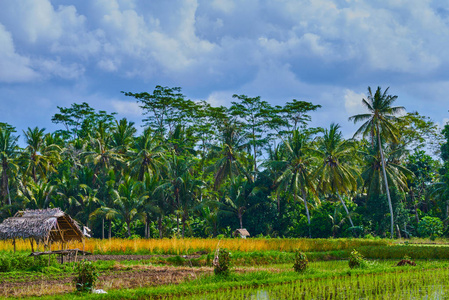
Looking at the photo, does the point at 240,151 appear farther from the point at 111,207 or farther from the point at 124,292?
the point at 124,292

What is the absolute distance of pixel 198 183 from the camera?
35.7 metres

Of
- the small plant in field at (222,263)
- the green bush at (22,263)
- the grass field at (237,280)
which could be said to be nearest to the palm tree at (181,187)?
the grass field at (237,280)

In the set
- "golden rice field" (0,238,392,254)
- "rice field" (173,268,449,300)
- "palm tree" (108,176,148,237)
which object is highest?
"palm tree" (108,176,148,237)

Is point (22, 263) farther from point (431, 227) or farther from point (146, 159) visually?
point (431, 227)

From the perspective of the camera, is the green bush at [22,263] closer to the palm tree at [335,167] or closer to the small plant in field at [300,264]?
the small plant in field at [300,264]

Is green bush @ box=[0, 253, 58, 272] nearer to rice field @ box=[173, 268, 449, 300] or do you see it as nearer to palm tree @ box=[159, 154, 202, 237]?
rice field @ box=[173, 268, 449, 300]

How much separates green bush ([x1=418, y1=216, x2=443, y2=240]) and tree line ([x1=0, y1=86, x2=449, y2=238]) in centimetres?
8

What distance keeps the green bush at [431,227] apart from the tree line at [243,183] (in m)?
0.08

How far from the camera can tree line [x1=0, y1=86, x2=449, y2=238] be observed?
34062 mm

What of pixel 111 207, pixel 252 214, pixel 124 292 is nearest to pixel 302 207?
pixel 252 214

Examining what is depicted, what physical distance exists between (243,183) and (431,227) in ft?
→ 46.9

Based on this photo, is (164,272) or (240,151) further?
(240,151)

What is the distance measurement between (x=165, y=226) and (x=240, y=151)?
891 centimetres

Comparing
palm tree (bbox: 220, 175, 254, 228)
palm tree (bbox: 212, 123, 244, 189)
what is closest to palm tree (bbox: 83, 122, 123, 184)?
palm tree (bbox: 212, 123, 244, 189)
